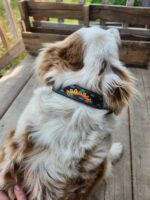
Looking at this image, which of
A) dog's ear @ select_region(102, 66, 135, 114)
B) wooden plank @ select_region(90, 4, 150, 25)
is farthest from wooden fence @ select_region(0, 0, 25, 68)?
dog's ear @ select_region(102, 66, 135, 114)

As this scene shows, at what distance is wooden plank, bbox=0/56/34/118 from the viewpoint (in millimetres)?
2105

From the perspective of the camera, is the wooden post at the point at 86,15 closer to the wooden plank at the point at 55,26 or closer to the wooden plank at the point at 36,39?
the wooden plank at the point at 55,26

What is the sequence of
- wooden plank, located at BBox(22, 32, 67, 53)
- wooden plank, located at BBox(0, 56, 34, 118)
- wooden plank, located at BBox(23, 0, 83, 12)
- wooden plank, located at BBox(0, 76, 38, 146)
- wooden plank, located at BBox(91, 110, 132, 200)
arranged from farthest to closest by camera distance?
wooden plank, located at BBox(22, 32, 67, 53) < wooden plank, located at BBox(23, 0, 83, 12) < wooden plank, located at BBox(0, 56, 34, 118) < wooden plank, located at BBox(0, 76, 38, 146) < wooden plank, located at BBox(91, 110, 132, 200)

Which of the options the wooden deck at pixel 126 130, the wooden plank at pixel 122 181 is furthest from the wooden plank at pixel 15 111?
the wooden plank at pixel 122 181

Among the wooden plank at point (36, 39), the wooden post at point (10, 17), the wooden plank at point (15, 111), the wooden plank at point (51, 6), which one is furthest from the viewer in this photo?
the wooden post at point (10, 17)

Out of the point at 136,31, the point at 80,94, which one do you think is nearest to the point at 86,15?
the point at 136,31

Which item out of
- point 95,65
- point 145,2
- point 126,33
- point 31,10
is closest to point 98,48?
point 95,65

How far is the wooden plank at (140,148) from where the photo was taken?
56.0 inches

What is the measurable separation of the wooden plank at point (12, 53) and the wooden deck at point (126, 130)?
0.34 m

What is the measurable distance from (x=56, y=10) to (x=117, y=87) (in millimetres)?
1793

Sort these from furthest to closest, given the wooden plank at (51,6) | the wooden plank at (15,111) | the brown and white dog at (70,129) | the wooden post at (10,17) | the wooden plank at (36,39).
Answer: the wooden post at (10,17) < the wooden plank at (36,39) < the wooden plank at (51,6) < the wooden plank at (15,111) < the brown and white dog at (70,129)

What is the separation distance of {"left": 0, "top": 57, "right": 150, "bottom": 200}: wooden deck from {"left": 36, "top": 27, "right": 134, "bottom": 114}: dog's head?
622 mm

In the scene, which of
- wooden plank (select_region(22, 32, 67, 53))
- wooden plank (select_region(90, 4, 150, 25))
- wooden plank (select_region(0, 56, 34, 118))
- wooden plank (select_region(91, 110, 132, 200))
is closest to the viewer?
wooden plank (select_region(91, 110, 132, 200))

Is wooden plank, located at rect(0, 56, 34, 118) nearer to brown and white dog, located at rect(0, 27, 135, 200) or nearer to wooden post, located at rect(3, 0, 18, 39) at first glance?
wooden post, located at rect(3, 0, 18, 39)
